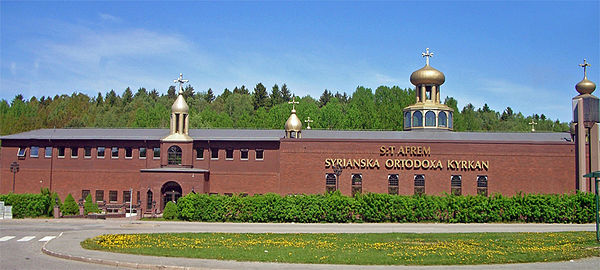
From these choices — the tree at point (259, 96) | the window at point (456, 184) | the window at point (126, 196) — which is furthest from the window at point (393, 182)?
the tree at point (259, 96)

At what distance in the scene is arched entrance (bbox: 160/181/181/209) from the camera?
48781 mm

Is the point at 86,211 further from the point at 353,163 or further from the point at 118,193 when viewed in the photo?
the point at 353,163

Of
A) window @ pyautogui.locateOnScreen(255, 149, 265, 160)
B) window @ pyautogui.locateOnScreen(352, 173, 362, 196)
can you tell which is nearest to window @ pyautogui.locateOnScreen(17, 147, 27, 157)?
window @ pyautogui.locateOnScreen(255, 149, 265, 160)

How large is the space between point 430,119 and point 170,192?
25152 mm

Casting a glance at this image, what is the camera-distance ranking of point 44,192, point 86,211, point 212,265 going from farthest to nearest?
Result: point 86,211 < point 44,192 < point 212,265

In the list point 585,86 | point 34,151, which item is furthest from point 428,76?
point 34,151

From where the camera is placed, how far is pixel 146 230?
3122 centimetres

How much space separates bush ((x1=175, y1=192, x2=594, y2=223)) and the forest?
136ft

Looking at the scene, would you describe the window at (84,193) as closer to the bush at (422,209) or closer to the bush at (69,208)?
the bush at (69,208)

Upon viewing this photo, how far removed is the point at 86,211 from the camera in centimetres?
4575

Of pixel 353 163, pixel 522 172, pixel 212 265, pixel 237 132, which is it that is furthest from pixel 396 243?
pixel 237 132

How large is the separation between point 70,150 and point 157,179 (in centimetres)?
1024

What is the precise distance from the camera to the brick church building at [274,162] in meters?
48.4

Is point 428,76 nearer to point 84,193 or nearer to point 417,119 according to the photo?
point 417,119
